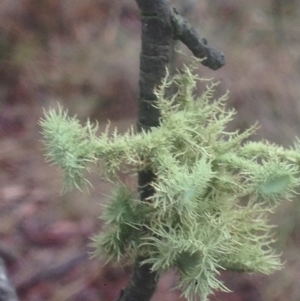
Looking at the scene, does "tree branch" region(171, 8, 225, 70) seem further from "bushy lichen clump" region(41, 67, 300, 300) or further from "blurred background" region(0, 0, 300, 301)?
"blurred background" region(0, 0, 300, 301)

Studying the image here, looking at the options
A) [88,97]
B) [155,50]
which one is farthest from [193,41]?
[88,97]

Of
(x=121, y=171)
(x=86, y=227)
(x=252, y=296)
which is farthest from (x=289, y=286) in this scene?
(x=121, y=171)

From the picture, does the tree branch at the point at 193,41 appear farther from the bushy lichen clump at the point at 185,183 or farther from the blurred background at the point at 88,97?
the blurred background at the point at 88,97

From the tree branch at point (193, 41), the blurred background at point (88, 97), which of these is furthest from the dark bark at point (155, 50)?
the blurred background at point (88, 97)

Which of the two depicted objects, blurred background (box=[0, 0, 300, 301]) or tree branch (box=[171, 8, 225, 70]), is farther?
blurred background (box=[0, 0, 300, 301])

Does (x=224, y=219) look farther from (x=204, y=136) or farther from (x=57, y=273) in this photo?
(x=57, y=273)

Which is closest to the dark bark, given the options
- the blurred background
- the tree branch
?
the tree branch
